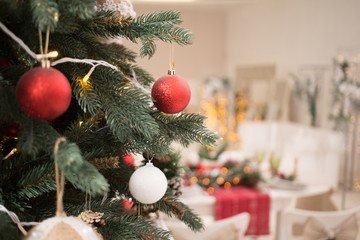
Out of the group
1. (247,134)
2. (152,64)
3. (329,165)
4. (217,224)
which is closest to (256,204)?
(217,224)

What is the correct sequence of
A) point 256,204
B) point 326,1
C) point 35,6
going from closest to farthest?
point 35,6, point 256,204, point 326,1

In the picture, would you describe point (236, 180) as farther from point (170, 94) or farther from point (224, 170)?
point (170, 94)

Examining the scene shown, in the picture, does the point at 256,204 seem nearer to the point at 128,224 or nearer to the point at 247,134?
the point at 128,224

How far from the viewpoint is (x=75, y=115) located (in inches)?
23.6

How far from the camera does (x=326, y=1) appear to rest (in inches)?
154

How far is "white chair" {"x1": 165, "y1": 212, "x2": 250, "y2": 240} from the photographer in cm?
137

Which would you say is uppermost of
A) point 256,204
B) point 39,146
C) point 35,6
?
point 35,6

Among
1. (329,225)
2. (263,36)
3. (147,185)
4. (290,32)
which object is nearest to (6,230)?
(147,185)

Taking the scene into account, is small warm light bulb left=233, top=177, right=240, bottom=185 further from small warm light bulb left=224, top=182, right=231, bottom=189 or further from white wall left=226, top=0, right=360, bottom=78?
white wall left=226, top=0, right=360, bottom=78

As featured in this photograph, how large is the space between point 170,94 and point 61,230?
0.77ft

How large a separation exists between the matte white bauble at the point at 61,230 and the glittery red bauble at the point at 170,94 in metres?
0.20

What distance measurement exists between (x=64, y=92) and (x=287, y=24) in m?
→ 4.73

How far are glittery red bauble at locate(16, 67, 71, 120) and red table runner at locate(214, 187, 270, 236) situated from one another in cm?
197

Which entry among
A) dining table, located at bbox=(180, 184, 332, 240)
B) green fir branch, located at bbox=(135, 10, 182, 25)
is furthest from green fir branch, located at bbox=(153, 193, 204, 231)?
dining table, located at bbox=(180, 184, 332, 240)
